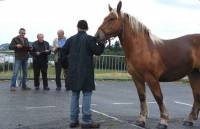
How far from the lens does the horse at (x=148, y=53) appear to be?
11.0 metres

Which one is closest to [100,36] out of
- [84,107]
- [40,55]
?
[84,107]

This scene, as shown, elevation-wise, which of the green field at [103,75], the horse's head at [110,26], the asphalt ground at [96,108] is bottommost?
the asphalt ground at [96,108]

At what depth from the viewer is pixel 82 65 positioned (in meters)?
11.1

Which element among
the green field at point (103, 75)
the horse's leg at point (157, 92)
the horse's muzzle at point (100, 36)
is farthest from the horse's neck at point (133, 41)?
the green field at point (103, 75)

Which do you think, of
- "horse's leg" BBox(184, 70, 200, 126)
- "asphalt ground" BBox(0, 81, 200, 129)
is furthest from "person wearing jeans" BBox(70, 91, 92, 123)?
"horse's leg" BBox(184, 70, 200, 126)

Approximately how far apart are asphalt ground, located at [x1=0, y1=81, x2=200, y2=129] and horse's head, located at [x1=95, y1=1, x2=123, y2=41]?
169cm

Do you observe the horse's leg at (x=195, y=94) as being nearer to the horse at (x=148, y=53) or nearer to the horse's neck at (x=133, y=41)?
the horse at (x=148, y=53)

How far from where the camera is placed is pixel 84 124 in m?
11.3

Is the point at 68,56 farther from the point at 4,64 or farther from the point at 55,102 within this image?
the point at 4,64

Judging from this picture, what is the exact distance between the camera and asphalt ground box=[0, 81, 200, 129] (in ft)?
38.9

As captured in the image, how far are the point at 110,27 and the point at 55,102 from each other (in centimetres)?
546

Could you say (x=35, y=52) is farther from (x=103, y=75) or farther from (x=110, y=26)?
(x=110, y=26)

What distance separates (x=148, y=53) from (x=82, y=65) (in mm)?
1222

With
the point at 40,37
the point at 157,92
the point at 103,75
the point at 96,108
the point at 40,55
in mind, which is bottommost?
the point at 96,108
